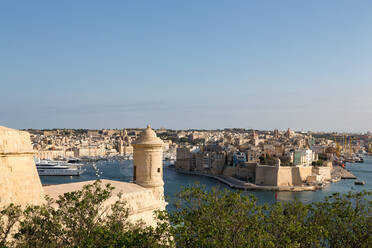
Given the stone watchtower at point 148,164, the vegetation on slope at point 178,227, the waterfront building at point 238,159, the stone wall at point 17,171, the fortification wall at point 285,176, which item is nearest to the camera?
the vegetation on slope at point 178,227

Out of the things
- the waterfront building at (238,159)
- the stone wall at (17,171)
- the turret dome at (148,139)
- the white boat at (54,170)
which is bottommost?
the white boat at (54,170)

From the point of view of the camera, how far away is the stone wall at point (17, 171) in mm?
4934

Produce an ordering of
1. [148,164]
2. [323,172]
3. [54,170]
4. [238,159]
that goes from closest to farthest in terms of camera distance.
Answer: [148,164], [323,172], [54,170], [238,159]

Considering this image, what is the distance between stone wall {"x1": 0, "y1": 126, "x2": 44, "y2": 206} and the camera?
4934 mm

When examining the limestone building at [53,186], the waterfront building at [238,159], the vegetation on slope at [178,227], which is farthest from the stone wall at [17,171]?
the waterfront building at [238,159]

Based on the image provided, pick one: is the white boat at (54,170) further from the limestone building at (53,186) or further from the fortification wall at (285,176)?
the limestone building at (53,186)

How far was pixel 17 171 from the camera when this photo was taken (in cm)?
514

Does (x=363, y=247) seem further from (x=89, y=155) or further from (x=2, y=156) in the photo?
(x=89, y=155)

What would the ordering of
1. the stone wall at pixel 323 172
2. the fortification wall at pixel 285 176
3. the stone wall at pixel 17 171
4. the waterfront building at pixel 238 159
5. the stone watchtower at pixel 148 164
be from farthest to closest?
the waterfront building at pixel 238 159 → the stone wall at pixel 323 172 → the fortification wall at pixel 285 176 → the stone watchtower at pixel 148 164 → the stone wall at pixel 17 171

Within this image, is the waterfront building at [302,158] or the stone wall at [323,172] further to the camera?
the waterfront building at [302,158]

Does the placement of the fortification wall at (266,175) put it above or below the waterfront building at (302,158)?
below

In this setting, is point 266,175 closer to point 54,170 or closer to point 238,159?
point 238,159

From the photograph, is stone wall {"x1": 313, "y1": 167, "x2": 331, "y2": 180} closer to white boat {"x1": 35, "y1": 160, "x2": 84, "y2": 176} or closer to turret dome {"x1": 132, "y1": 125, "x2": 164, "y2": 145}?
white boat {"x1": 35, "y1": 160, "x2": 84, "y2": 176}

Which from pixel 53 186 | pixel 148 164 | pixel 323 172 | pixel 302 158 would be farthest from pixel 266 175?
pixel 53 186
